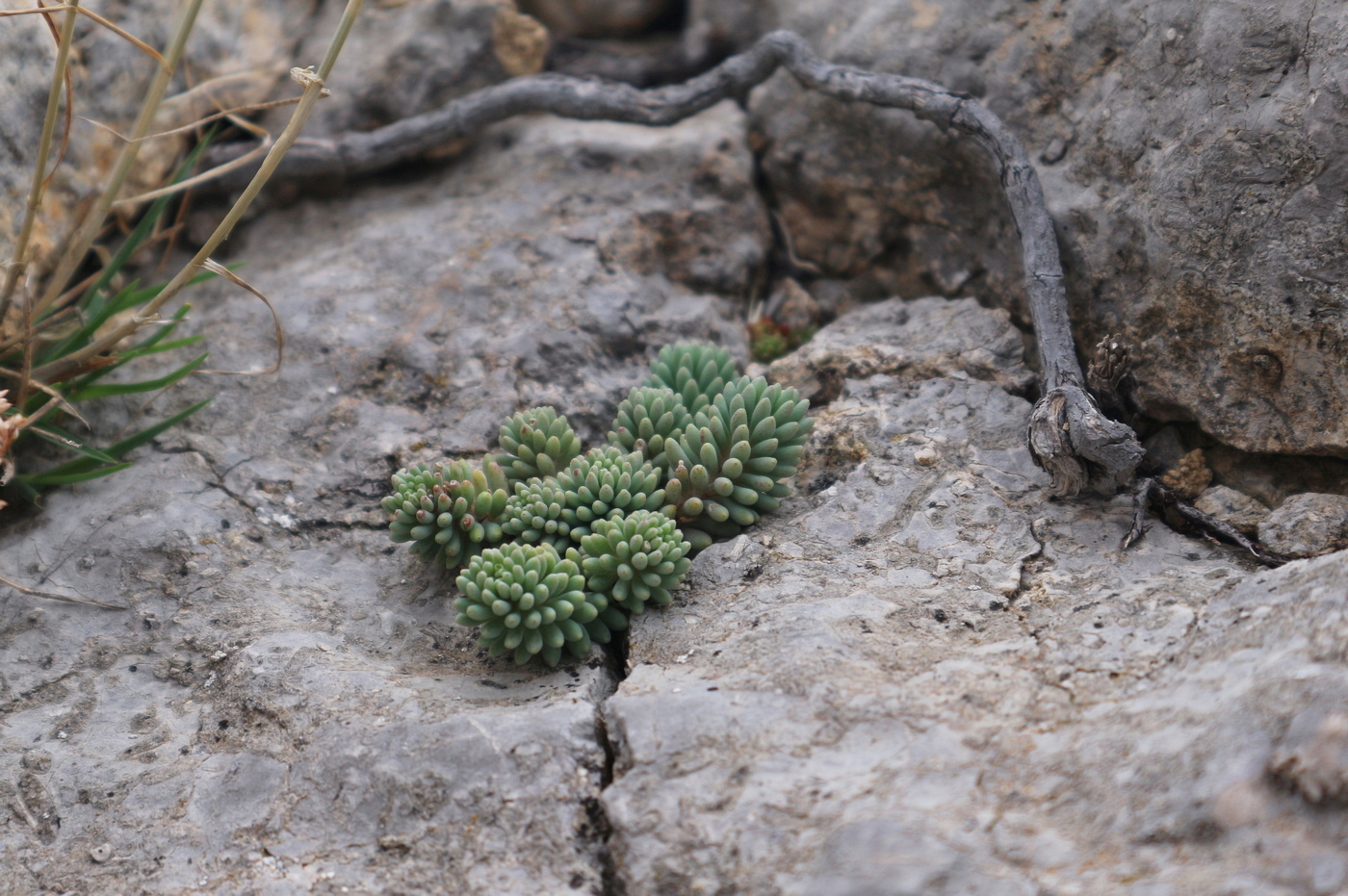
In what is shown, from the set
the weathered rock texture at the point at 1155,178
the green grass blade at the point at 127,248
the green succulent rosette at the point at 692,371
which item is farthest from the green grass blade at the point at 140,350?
the weathered rock texture at the point at 1155,178

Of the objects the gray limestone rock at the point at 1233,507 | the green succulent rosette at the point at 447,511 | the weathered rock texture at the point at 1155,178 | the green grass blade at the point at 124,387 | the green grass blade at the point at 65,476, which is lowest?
the green grass blade at the point at 65,476

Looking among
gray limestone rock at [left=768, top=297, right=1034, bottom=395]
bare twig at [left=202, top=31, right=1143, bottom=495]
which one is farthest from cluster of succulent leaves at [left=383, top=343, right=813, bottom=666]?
bare twig at [left=202, top=31, right=1143, bottom=495]

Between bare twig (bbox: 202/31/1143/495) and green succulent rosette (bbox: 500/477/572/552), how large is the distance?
4.80 feet

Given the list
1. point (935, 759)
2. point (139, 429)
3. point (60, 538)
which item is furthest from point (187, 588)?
point (935, 759)

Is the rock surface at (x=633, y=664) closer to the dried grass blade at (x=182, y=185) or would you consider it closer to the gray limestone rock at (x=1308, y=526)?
the gray limestone rock at (x=1308, y=526)

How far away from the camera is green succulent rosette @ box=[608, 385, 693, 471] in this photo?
2.89 meters

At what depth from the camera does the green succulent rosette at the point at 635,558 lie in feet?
7.99

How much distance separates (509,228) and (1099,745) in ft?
9.81

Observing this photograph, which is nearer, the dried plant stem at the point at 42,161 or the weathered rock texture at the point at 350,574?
the weathered rock texture at the point at 350,574

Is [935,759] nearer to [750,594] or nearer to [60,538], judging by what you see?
[750,594]

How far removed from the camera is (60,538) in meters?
2.83

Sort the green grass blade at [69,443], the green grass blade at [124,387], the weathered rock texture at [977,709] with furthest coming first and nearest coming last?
the green grass blade at [124,387]
the green grass blade at [69,443]
the weathered rock texture at [977,709]

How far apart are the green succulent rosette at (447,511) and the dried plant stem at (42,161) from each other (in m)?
1.33

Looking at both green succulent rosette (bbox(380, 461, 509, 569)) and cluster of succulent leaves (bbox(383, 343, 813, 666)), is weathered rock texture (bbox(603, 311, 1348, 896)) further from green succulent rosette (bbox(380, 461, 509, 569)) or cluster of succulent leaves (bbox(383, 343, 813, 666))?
green succulent rosette (bbox(380, 461, 509, 569))
